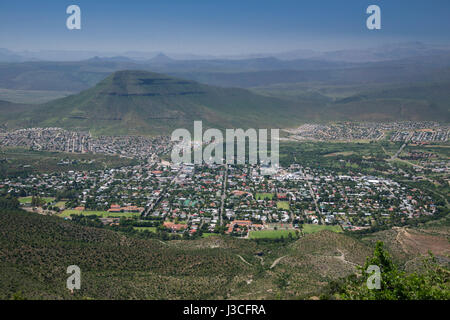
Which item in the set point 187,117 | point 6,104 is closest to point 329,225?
point 187,117

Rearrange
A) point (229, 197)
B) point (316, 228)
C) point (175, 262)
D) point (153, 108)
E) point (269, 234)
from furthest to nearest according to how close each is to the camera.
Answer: point (153, 108) < point (229, 197) < point (316, 228) < point (269, 234) < point (175, 262)

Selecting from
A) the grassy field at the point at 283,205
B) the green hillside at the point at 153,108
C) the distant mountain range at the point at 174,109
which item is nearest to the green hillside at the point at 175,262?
the grassy field at the point at 283,205

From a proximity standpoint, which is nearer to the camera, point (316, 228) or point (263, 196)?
point (316, 228)

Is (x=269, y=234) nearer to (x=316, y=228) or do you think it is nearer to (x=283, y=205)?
(x=316, y=228)

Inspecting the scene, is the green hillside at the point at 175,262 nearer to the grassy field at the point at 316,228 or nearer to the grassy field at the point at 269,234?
the grassy field at the point at 269,234

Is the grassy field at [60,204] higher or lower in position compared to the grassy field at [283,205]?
higher

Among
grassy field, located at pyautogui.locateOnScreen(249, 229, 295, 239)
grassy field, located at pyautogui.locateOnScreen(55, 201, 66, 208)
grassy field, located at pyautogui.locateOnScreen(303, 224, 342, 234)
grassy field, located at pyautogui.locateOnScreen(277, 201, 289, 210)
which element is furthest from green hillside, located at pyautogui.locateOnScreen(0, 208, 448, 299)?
grassy field, located at pyautogui.locateOnScreen(55, 201, 66, 208)

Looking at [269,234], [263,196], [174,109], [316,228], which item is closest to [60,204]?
[263,196]
